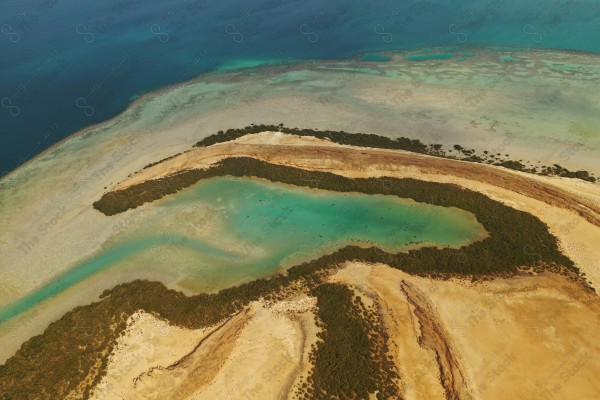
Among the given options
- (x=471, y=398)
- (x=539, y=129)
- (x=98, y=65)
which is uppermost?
(x=98, y=65)

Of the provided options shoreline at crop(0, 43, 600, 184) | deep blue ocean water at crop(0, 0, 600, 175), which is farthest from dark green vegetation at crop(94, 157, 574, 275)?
deep blue ocean water at crop(0, 0, 600, 175)

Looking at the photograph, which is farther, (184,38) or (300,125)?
(184,38)

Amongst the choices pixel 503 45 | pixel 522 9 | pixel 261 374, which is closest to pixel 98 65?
pixel 261 374

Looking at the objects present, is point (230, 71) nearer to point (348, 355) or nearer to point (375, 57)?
point (375, 57)

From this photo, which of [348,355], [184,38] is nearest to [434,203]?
[348,355]

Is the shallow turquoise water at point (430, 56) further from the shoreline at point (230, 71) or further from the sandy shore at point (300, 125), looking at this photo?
the shoreline at point (230, 71)

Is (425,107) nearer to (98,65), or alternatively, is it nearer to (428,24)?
(428,24)
